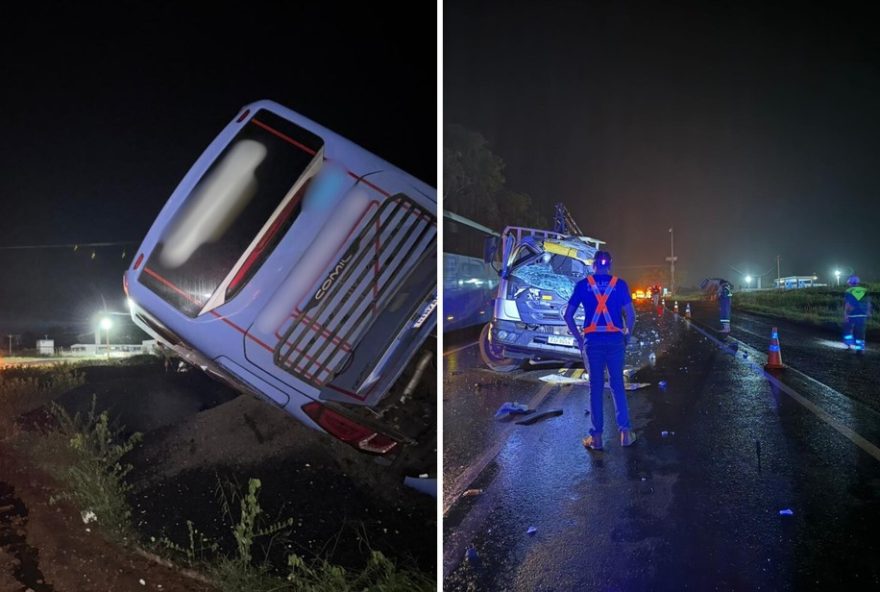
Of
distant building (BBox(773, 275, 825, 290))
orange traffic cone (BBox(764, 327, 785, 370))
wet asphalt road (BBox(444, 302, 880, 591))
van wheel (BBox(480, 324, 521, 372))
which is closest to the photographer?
wet asphalt road (BBox(444, 302, 880, 591))

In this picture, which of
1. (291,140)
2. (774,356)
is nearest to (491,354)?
(774,356)

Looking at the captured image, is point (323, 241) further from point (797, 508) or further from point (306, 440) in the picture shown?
point (797, 508)

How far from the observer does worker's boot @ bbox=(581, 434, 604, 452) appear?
229cm

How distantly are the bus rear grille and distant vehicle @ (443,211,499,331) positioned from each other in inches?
4.6

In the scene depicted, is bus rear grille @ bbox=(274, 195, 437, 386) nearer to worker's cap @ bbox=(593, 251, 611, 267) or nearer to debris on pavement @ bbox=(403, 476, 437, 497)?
debris on pavement @ bbox=(403, 476, 437, 497)

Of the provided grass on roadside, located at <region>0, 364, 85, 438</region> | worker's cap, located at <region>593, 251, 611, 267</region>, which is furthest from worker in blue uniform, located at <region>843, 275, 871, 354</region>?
grass on roadside, located at <region>0, 364, 85, 438</region>

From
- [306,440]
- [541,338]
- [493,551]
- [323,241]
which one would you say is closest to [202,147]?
[323,241]

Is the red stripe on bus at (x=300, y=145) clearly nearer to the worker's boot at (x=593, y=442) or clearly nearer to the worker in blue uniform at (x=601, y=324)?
the worker in blue uniform at (x=601, y=324)

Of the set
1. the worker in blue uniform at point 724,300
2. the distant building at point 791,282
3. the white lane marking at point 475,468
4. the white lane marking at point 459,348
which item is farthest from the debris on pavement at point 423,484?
the distant building at point 791,282

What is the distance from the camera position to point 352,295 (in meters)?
2.34

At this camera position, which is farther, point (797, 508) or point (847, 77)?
point (847, 77)

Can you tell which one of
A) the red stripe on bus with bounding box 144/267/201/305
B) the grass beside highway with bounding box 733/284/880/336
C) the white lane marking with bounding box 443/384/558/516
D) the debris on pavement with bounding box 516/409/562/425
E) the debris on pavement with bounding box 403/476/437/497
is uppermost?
the red stripe on bus with bounding box 144/267/201/305

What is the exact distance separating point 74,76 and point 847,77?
10.8 feet

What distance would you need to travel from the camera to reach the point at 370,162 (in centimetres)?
240
